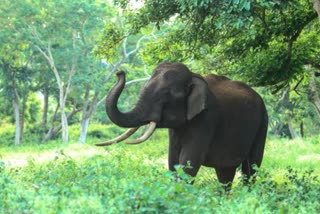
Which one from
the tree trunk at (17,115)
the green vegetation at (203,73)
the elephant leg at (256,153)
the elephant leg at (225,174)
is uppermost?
the green vegetation at (203,73)

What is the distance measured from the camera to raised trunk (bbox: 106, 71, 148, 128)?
8023 millimetres

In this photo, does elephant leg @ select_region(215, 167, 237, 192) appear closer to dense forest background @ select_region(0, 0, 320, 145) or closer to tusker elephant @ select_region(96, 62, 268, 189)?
tusker elephant @ select_region(96, 62, 268, 189)

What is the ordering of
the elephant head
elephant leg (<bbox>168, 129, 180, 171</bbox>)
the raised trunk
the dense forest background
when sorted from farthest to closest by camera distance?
the dense forest background
elephant leg (<bbox>168, 129, 180, 171</bbox>)
the elephant head
the raised trunk

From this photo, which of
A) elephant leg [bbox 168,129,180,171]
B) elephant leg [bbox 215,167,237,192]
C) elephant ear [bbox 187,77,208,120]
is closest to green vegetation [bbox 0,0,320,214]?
elephant leg [bbox 168,129,180,171]

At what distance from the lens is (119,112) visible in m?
8.07

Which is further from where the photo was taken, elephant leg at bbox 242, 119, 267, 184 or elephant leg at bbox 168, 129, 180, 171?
elephant leg at bbox 242, 119, 267, 184

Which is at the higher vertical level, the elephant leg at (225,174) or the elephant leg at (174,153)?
the elephant leg at (174,153)

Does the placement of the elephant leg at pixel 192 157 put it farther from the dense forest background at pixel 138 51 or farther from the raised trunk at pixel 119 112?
the dense forest background at pixel 138 51

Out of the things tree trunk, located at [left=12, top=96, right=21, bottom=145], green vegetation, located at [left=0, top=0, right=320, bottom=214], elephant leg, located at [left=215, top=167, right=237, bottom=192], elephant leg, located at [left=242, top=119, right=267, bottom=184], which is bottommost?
tree trunk, located at [left=12, top=96, right=21, bottom=145]

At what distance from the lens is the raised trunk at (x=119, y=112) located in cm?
802

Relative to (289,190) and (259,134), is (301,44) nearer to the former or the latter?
(259,134)

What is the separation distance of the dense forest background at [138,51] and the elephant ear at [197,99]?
0.91m

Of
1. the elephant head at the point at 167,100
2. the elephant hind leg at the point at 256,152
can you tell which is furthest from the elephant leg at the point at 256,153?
the elephant head at the point at 167,100

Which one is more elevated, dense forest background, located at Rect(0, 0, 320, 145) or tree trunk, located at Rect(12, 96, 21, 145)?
dense forest background, located at Rect(0, 0, 320, 145)
